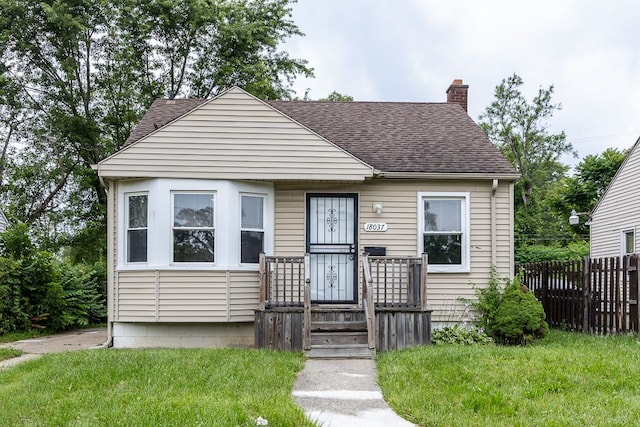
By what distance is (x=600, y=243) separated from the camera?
19.1m

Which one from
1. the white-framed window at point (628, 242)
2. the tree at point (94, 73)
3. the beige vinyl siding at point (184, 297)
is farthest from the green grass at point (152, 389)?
the tree at point (94, 73)

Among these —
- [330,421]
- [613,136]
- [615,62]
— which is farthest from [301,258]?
[613,136]

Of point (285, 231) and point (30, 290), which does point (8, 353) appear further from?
point (285, 231)

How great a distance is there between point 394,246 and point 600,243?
1093cm

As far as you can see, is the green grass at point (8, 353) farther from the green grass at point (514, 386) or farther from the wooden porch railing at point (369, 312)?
the green grass at point (514, 386)

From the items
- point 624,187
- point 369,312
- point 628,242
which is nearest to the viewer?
point 369,312

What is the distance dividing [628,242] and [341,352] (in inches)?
473

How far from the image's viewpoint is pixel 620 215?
1759 cm

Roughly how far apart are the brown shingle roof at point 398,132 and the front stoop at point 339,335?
272cm

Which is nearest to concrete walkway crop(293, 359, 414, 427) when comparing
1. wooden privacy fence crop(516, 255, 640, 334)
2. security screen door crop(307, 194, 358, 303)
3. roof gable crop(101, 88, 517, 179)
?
security screen door crop(307, 194, 358, 303)

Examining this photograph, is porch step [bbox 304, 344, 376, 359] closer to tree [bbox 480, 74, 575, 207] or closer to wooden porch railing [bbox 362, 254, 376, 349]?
wooden porch railing [bbox 362, 254, 376, 349]

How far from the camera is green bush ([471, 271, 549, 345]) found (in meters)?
9.77

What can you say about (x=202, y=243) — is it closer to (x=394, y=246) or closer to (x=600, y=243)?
(x=394, y=246)

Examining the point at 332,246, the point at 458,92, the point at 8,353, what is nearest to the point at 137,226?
the point at 8,353
